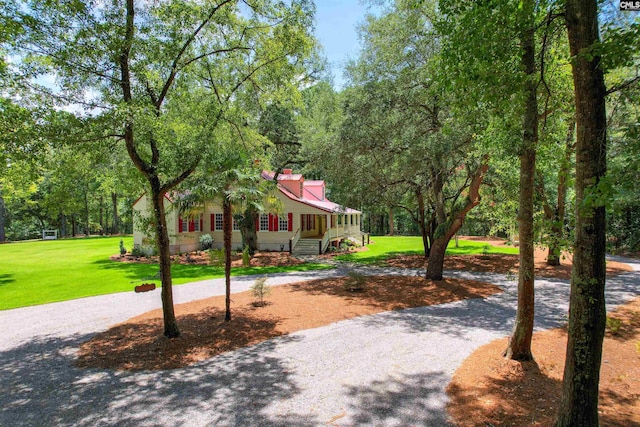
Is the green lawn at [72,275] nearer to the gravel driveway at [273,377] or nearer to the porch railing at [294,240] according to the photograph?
the gravel driveway at [273,377]

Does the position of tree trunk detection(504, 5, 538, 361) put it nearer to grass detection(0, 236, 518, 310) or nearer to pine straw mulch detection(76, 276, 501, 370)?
pine straw mulch detection(76, 276, 501, 370)

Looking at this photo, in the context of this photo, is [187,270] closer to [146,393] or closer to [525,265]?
[146,393]

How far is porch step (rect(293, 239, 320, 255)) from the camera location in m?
23.3

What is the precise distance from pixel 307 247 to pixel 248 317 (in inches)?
577

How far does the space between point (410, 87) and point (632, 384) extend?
31.0 feet

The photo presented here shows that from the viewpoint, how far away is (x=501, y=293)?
11523mm

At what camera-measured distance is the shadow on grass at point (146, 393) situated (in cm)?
444

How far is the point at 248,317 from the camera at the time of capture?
9.05 m

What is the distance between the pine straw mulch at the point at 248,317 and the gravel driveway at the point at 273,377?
0.41 meters

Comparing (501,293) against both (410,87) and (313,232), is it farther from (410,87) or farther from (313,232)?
(313,232)

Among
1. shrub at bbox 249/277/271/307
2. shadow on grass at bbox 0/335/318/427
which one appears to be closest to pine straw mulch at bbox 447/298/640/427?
shadow on grass at bbox 0/335/318/427

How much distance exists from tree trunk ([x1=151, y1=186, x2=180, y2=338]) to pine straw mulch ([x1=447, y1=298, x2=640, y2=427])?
5.82m

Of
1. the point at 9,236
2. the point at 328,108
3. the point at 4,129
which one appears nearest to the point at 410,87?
the point at 328,108

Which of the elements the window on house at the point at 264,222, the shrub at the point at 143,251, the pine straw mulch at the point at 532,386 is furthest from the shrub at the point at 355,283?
the shrub at the point at 143,251
